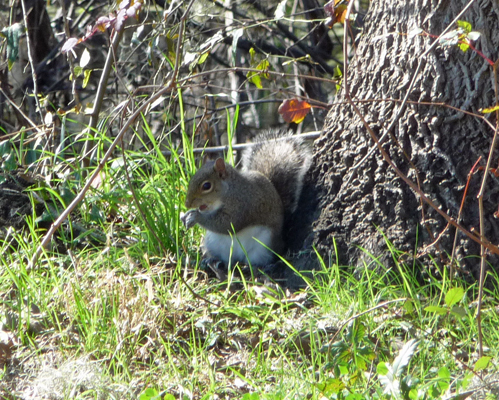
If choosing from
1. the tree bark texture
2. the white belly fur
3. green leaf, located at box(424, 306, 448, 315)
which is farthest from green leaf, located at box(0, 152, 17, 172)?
green leaf, located at box(424, 306, 448, 315)

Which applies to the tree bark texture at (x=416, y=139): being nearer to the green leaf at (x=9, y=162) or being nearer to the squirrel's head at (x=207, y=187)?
the squirrel's head at (x=207, y=187)

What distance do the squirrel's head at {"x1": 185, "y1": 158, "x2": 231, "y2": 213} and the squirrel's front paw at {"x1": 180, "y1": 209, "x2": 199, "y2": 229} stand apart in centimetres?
5

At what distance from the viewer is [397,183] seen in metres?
2.35

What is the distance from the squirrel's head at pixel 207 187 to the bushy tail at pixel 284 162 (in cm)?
26

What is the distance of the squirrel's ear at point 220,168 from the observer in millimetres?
2722

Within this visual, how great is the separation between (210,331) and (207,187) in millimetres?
735

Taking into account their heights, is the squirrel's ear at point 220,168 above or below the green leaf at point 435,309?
below

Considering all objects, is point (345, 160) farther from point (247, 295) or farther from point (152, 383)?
point (152, 383)

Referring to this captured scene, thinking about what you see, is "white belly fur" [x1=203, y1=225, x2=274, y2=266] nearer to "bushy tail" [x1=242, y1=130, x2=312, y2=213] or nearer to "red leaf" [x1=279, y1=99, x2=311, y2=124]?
"bushy tail" [x1=242, y1=130, x2=312, y2=213]

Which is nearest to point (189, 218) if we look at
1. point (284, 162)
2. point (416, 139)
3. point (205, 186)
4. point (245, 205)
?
point (205, 186)

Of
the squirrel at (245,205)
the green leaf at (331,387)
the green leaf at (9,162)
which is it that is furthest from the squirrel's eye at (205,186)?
the green leaf at (331,387)

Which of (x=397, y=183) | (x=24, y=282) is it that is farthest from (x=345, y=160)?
(x=24, y=282)

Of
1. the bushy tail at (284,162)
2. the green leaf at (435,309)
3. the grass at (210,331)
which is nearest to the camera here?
the green leaf at (435,309)

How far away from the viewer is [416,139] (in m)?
2.29
